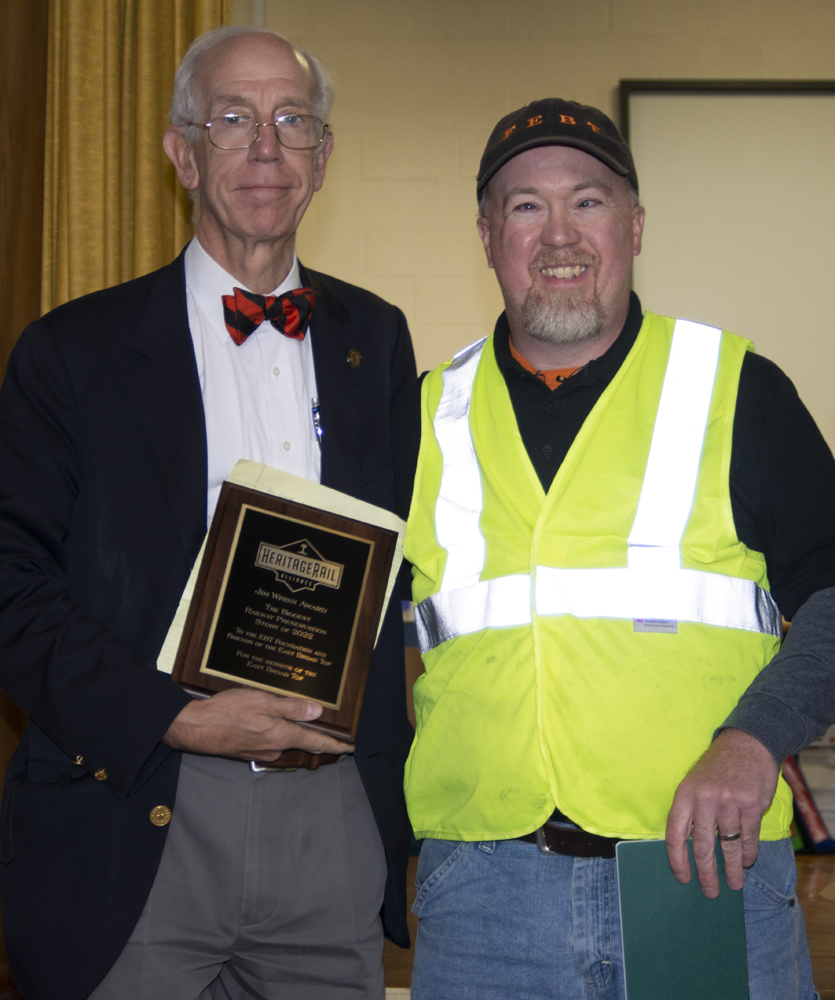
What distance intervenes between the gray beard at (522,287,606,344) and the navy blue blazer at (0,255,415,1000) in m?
0.34

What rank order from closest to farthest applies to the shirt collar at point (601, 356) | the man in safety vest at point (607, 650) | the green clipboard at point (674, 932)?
the green clipboard at point (674, 932) < the man in safety vest at point (607, 650) < the shirt collar at point (601, 356)

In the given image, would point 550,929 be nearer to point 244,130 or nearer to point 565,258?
point 565,258

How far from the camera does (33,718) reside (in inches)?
55.6

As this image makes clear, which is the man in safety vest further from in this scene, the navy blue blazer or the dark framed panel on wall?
the dark framed panel on wall

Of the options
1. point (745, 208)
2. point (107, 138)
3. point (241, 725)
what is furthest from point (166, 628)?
point (745, 208)

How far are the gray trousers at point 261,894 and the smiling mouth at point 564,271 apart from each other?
2.67 ft

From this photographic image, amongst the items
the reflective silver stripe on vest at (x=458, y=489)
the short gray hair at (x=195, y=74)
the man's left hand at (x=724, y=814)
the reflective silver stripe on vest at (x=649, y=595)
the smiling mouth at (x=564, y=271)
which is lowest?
the man's left hand at (x=724, y=814)

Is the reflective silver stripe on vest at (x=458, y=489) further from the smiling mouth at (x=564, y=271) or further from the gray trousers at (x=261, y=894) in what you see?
the gray trousers at (x=261, y=894)

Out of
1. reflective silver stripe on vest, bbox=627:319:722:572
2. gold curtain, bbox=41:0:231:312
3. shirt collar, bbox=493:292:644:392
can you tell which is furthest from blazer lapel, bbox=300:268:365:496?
gold curtain, bbox=41:0:231:312

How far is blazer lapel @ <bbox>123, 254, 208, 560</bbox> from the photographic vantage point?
1475 millimetres

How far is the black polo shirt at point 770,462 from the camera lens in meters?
1.33

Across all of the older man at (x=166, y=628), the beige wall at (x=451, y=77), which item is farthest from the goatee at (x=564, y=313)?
the beige wall at (x=451, y=77)

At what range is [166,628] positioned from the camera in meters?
1.45

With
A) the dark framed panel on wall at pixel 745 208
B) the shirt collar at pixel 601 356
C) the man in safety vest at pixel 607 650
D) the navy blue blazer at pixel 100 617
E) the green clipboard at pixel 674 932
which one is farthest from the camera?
the dark framed panel on wall at pixel 745 208
